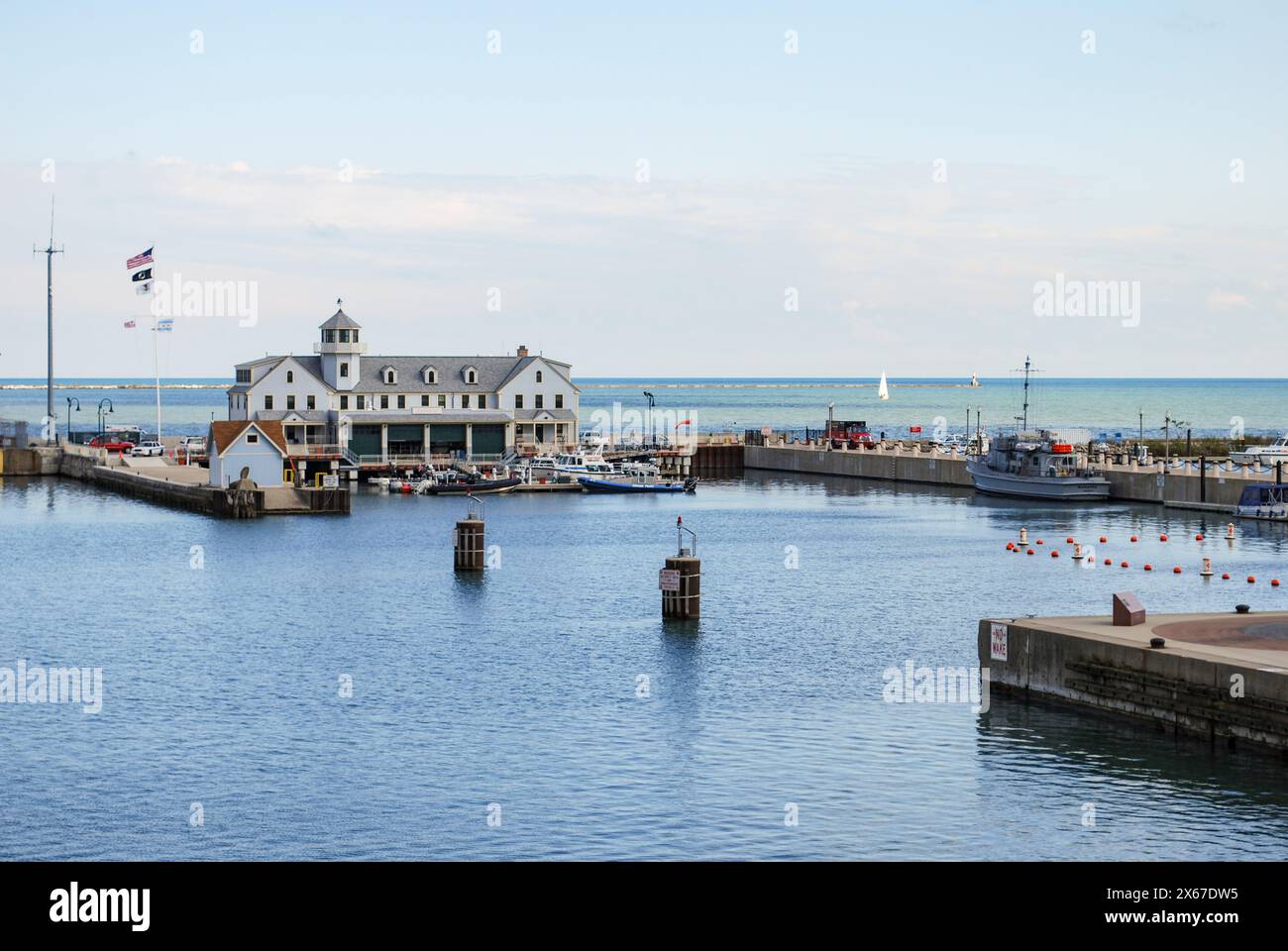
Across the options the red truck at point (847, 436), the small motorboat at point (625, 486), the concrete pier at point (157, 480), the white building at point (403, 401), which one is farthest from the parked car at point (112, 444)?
the red truck at point (847, 436)

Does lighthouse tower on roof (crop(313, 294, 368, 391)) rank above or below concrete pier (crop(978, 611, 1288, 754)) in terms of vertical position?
above

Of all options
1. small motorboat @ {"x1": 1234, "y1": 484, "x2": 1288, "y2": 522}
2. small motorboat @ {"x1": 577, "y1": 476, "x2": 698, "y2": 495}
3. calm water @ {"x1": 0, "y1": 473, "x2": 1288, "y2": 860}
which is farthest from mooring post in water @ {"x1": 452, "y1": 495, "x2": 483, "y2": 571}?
small motorboat @ {"x1": 577, "y1": 476, "x2": 698, "y2": 495}

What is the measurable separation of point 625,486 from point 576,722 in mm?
88281

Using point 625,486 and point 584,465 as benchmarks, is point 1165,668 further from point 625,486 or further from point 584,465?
point 584,465

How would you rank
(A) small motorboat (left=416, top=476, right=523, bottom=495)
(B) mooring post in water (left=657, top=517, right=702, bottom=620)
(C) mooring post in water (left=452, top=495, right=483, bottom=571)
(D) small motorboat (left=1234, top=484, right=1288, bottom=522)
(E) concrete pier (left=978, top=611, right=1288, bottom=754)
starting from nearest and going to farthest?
(E) concrete pier (left=978, top=611, right=1288, bottom=754)
(B) mooring post in water (left=657, top=517, right=702, bottom=620)
(C) mooring post in water (left=452, top=495, right=483, bottom=571)
(D) small motorboat (left=1234, top=484, right=1288, bottom=522)
(A) small motorboat (left=416, top=476, right=523, bottom=495)

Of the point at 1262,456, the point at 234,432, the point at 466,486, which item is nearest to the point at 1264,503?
the point at 1262,456

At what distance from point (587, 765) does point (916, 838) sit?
8.53 metres

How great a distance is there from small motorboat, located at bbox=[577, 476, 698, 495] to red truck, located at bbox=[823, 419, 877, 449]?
31.1m

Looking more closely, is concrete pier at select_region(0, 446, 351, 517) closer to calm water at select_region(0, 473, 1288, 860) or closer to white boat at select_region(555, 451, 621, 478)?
calm water at select_region(0, 473, 1288, 860)

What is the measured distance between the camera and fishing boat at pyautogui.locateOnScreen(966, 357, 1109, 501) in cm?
11475

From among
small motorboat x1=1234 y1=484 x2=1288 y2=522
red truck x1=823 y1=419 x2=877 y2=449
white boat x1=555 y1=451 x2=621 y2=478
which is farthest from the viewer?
red truck x1=823 y1=419 x2=877 y2=449

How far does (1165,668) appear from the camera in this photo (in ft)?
120
